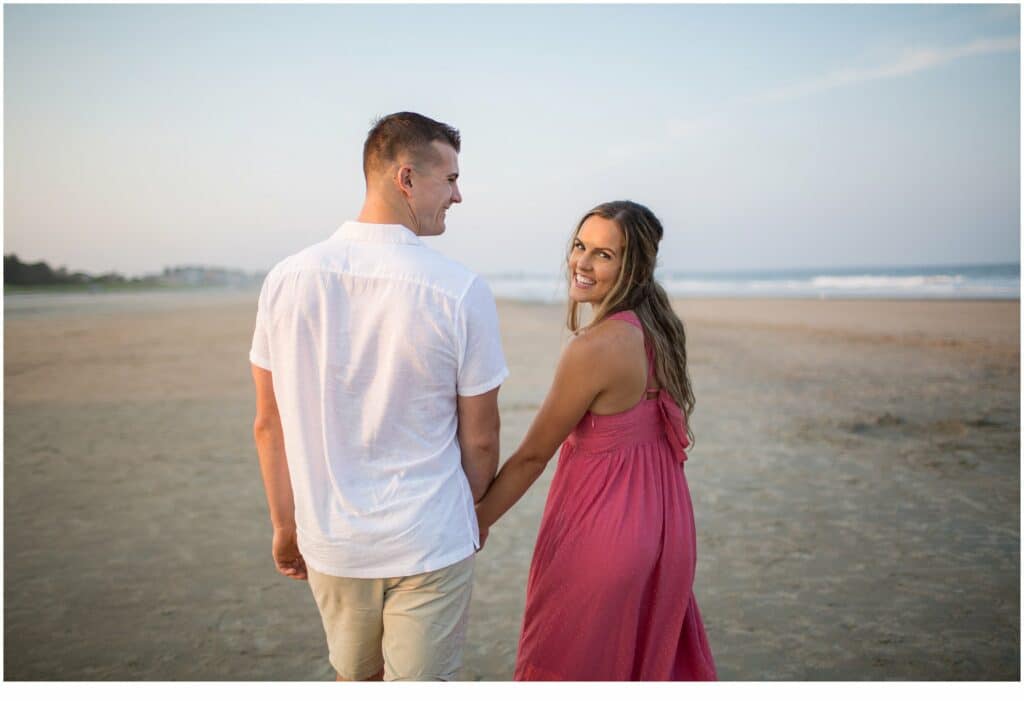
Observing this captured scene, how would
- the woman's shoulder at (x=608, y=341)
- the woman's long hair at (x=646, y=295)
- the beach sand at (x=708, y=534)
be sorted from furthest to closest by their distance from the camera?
the beach sand at (x=708, y=534) < the woman's long hair at (x=646, y=295) < the woman's shoulder at (x=608, y=341)

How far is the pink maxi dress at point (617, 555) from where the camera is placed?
2285mm

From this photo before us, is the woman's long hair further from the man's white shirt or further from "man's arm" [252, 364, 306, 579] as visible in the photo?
"man's arm" [252, 364, 306, 579]

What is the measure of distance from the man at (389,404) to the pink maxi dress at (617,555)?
0.37 metres

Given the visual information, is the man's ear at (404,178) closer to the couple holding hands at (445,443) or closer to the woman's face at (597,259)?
the couple holding hands at (445,443)

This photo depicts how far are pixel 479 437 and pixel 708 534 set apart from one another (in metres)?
3.11

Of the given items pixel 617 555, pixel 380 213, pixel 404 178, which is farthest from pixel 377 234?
pixel 617 555

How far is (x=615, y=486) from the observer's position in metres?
2.33

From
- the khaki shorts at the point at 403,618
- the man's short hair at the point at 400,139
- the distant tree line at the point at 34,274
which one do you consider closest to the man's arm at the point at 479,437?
the khaki shorts at the point at 403,618

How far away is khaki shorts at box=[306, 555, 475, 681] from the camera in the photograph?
201 centimetres

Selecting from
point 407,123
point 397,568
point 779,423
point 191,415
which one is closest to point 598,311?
Result: point 407,123

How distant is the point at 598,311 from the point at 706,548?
105 inches

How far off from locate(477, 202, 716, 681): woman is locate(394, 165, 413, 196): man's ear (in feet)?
2.14

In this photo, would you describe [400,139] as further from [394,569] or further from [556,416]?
[394,569]

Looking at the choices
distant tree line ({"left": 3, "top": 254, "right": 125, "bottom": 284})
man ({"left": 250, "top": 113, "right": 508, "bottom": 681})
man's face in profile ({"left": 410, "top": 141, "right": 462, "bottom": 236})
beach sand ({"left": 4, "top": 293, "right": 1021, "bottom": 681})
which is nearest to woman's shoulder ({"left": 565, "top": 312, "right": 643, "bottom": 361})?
man ({"left": 250, "top": 113, "right": 508, "bottom": 681})
